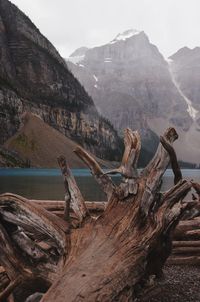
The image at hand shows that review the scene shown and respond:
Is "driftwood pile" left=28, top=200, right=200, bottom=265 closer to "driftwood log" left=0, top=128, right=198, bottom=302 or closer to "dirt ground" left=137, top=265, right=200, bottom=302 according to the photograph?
"dirt ground" left=137, top=265, right=200, bottom=302

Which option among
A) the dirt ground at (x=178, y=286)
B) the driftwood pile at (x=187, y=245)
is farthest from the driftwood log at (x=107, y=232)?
the driftwood pile at (x=187, y=245)

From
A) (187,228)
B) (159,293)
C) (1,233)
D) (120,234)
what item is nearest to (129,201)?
(120,234)

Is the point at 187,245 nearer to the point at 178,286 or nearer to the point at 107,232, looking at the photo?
the point at 178,286

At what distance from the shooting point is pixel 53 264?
23.6 feet

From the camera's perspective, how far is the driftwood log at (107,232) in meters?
6.52

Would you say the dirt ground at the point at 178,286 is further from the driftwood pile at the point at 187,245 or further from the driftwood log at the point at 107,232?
the driftwood log at the point at 107,232

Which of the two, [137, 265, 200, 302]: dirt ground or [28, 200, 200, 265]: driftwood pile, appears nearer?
[137, 265, 200, 302]: dirt ground

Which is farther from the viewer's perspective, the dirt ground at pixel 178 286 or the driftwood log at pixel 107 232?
the dirt ground at pixel 178 286

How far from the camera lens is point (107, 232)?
689cm

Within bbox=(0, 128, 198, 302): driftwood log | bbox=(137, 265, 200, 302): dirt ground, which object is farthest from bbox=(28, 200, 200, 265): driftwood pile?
bbox=(0, 128, 198, 302): driftwood log

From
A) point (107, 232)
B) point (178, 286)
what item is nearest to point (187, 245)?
point (178, 286)

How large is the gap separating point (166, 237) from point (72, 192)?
2.00m

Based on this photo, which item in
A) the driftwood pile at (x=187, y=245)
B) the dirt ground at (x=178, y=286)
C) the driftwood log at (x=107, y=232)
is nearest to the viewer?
the driftwood log at (x=107, y=232)

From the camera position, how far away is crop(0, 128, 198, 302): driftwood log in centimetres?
652
